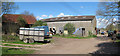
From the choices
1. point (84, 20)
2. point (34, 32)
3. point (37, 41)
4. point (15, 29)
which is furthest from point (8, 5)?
point (84, 20)

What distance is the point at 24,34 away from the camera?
13.2 m

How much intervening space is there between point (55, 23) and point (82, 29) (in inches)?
263

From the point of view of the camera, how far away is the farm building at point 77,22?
19.4 metres

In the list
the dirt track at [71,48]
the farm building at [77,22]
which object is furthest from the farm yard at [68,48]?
the farm building at [77,22]

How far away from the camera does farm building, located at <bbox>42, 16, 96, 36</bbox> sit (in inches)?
763

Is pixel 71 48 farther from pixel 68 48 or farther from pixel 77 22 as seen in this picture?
pixel 77 22

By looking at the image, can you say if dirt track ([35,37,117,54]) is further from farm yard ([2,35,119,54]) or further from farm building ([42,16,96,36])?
farm building ([42,16,96,36])

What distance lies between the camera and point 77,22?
70.3 feet

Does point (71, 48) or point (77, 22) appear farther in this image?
point (77, 22)

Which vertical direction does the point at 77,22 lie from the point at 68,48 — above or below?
above

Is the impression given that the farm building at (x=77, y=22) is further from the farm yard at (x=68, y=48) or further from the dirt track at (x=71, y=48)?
the farm yard at (x=68, y=48)

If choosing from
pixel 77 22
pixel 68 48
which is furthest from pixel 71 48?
pixel 77 22

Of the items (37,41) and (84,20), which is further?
(84,20)

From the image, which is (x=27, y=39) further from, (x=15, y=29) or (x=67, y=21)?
(x=67, y=21)
